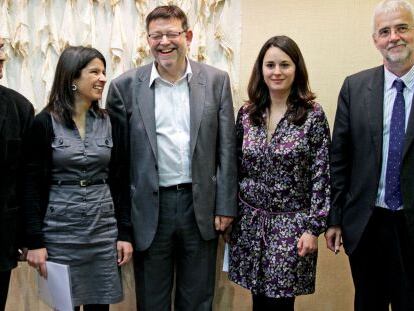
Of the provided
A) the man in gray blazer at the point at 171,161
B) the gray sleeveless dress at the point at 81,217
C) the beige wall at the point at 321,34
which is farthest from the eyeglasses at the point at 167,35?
the beige wall at the point at 321,34

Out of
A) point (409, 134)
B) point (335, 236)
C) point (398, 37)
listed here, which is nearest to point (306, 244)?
point (335, 236)

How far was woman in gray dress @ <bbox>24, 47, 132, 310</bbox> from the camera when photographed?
1.92 m

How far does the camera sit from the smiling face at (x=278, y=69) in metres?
2.08

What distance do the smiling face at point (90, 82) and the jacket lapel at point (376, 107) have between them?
1.08 meters

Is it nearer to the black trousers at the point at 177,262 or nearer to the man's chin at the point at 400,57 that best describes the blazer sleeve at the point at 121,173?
the black trousers at the point at 177,262

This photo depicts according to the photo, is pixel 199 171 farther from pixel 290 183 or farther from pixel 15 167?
pixel 15 167

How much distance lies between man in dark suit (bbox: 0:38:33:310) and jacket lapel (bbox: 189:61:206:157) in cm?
70

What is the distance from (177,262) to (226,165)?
1.68ft

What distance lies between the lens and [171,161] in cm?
213

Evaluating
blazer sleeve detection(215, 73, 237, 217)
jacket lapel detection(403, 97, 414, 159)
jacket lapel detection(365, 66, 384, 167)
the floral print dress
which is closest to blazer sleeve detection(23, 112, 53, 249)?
blazer sleeve detection(215, 73, 237, 217)

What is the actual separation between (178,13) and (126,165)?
70cm

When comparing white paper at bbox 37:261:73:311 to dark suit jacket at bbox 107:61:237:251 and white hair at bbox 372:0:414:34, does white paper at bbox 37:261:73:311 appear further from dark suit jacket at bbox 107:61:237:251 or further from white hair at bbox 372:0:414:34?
white hair at bbox 372:0:414:34

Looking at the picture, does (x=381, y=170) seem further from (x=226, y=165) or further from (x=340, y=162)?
(x=226, y=165)

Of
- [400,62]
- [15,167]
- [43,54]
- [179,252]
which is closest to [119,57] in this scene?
[43,54]
